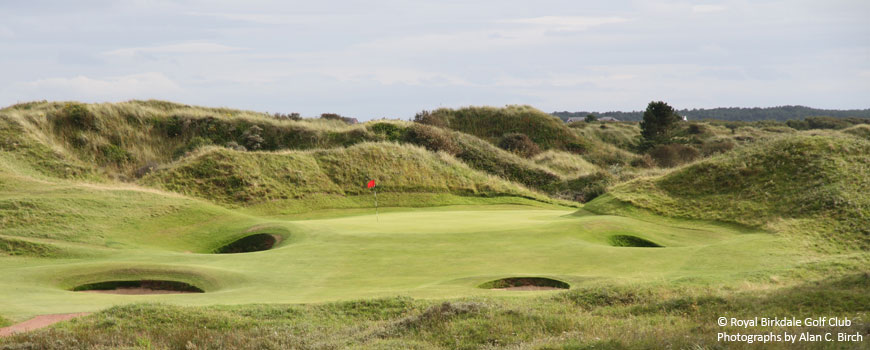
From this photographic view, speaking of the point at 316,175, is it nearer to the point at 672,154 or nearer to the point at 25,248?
the point at 25,248

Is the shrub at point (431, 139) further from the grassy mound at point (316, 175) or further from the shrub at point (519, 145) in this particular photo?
the shrub at point (519, 145)

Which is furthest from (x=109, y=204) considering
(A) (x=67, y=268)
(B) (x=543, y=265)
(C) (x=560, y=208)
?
(C) (x=560, y=208)

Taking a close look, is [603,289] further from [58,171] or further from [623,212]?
[58,171]

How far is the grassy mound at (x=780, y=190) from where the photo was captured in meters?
20.5

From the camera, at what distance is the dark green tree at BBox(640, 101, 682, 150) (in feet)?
209

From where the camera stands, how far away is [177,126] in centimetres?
4628

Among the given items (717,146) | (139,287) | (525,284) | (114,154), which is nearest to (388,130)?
(114,154)

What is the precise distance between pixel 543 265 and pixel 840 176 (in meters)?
13.0

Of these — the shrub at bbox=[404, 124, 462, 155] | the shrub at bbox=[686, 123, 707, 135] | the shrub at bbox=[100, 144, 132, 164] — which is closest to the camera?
the shrub at bbox=[100, 144, 132, 164]

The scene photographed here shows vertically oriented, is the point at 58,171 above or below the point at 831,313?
above

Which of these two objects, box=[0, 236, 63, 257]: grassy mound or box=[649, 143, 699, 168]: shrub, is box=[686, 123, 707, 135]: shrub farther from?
box=[0, 236, 63, 257]: grassy mound

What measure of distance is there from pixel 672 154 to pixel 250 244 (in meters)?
42.7

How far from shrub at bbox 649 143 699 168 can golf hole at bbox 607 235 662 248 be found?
1418 inches

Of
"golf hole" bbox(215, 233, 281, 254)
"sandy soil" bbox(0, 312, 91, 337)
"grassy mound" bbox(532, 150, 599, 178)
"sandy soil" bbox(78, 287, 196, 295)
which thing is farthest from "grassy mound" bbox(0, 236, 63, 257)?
"grassy mound" bbox(532, 150, 599, 178)
